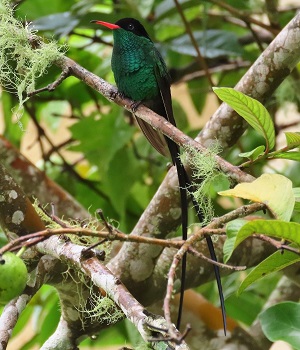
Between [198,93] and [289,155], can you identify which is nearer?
[289,155]

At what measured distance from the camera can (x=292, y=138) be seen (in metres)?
1.19

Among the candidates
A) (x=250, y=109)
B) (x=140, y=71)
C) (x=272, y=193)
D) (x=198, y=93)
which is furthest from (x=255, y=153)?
(x=198, y=93)

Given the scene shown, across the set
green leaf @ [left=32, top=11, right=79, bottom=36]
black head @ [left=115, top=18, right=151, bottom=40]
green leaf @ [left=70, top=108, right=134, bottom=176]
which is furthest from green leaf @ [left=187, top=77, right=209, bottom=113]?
black head @ [left=115, top=18, right=151, bottom=40]

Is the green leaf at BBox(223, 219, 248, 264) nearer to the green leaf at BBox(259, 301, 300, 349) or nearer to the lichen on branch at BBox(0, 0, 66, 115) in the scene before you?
the green leaf at BBox(259, 301, 300, 349)

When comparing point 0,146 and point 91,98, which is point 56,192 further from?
point 91,98

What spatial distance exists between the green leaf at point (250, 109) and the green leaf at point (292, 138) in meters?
0.03

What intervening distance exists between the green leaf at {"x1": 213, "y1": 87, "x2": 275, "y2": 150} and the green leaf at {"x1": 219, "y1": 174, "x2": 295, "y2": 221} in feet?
0.59

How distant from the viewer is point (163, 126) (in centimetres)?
120

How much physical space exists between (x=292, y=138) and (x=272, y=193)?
24 cm

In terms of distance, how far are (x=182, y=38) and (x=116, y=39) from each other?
1.70 ft

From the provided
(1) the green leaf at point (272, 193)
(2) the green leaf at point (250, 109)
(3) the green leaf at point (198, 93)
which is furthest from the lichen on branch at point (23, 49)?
(3) the green leaf at point (198, 93)

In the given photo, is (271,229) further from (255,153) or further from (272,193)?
(255,153)

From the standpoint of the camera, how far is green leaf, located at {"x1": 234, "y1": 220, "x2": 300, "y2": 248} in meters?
0.92

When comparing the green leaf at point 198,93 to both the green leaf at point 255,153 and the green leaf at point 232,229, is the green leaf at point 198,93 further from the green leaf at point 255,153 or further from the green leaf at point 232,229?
the green leaf at point 232,229
